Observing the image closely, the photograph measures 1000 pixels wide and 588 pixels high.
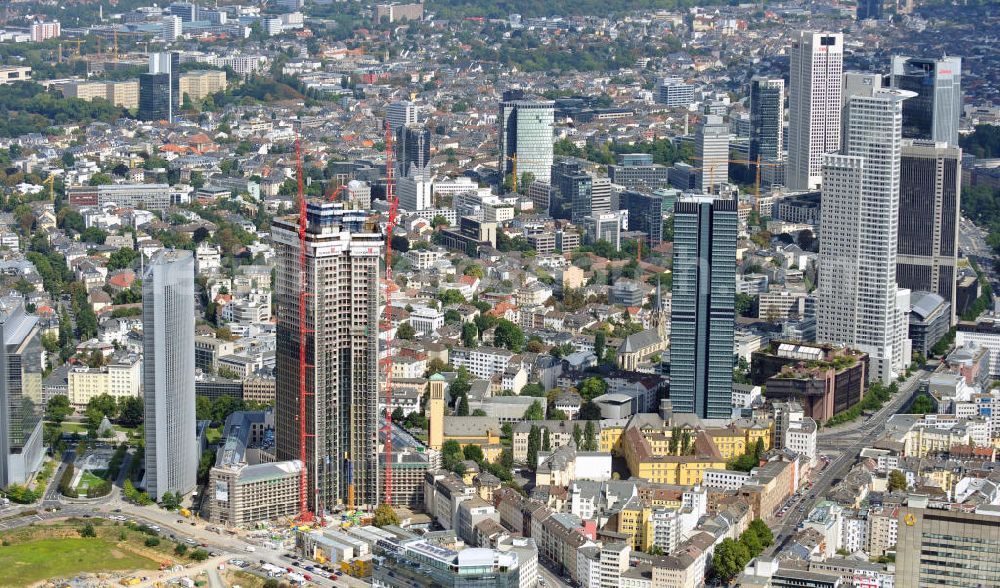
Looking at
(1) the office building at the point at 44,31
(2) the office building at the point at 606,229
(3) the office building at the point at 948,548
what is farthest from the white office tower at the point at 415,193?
(1) the office building at the point at 44,31

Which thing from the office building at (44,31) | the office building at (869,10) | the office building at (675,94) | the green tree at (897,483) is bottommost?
the green tree at (897,483)

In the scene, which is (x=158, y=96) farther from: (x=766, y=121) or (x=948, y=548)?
(x=948, y=548)

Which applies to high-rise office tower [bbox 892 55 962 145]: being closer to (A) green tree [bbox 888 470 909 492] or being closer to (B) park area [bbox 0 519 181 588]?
(A) green tree [bbox 888 470 909 492]

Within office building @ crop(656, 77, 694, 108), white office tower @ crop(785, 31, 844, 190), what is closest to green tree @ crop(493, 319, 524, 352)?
white office tower @ crop(785, 31, 844, 190)

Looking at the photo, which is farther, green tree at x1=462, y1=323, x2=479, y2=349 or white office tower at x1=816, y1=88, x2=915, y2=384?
green tree at x1=462, y1=323, x2=479, y2=349

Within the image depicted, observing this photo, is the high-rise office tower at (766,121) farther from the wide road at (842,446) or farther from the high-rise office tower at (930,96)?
the wide road at (842,446)

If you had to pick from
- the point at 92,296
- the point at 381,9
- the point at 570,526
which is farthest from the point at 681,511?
the point at 381,9
